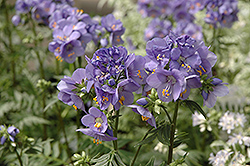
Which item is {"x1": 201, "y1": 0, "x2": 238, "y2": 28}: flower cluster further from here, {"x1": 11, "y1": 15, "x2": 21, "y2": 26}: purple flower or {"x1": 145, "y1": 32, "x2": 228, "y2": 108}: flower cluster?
{"x1": 11, "y1": 15, "x2": 21, "y2": 26}: purple flower

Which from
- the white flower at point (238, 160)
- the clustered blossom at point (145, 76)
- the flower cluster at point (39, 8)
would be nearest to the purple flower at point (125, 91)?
the clustered blossom at point (145, 76)

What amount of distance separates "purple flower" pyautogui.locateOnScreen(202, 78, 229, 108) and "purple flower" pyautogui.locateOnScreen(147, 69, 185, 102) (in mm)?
113

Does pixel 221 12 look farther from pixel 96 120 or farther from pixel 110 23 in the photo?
pixel 96 120

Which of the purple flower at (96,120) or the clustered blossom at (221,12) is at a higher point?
the clustered blossom at (221,12)

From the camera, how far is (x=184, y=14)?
185 cm

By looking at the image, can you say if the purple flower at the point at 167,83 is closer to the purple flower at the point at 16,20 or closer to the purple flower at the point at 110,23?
the purple flower at the point at 110,23

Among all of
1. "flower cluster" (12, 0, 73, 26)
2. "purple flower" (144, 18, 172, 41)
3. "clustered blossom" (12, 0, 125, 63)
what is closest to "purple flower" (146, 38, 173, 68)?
"clustered blossom" (12, 0, 125, 63)

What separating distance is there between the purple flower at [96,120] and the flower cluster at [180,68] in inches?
6.7

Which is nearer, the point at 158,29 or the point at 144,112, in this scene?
the point at 144,112

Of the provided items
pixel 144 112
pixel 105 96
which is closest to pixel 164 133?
pixel 144 112

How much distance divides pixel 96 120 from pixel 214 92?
36 centimetres

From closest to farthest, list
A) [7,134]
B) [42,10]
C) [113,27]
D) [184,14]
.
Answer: [7,134]
[113,27]
[42,10]
[184,14]

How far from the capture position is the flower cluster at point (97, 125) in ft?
2.44

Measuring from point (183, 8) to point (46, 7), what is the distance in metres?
0.98
